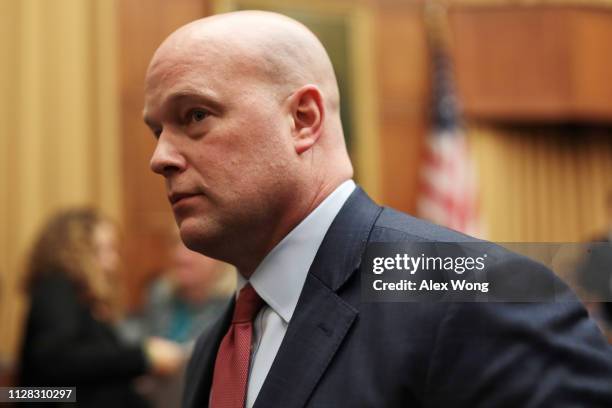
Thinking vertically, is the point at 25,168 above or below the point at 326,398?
below

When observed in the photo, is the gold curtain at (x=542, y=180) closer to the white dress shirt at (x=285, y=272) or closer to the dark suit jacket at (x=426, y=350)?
the white dress shirt at (x=285, y=272)

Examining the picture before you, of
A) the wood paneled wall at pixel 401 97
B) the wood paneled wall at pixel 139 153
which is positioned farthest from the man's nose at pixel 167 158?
the wood paneled wall at pixel 401 97

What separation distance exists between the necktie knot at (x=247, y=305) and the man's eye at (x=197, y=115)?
29 cm

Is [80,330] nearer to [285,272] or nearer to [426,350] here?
[285,272]

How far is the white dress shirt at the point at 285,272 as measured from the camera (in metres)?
1.25

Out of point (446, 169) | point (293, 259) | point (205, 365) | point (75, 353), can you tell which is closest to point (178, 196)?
point (293, 259)

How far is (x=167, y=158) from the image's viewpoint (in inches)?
47.9

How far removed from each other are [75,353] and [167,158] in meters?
1.62

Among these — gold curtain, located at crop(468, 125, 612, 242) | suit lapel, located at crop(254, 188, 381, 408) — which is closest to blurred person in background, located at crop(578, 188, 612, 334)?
suit lapel, located at crop(254, 188, 381, 408)

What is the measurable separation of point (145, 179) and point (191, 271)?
279cm

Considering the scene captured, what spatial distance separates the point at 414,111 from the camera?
7773 mm

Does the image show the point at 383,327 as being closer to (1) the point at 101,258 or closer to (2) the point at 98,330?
(2) the point at 98,330

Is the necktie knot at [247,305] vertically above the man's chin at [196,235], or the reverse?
the man's chin at [196,235]

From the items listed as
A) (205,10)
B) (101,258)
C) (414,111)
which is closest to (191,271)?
(101,258)
